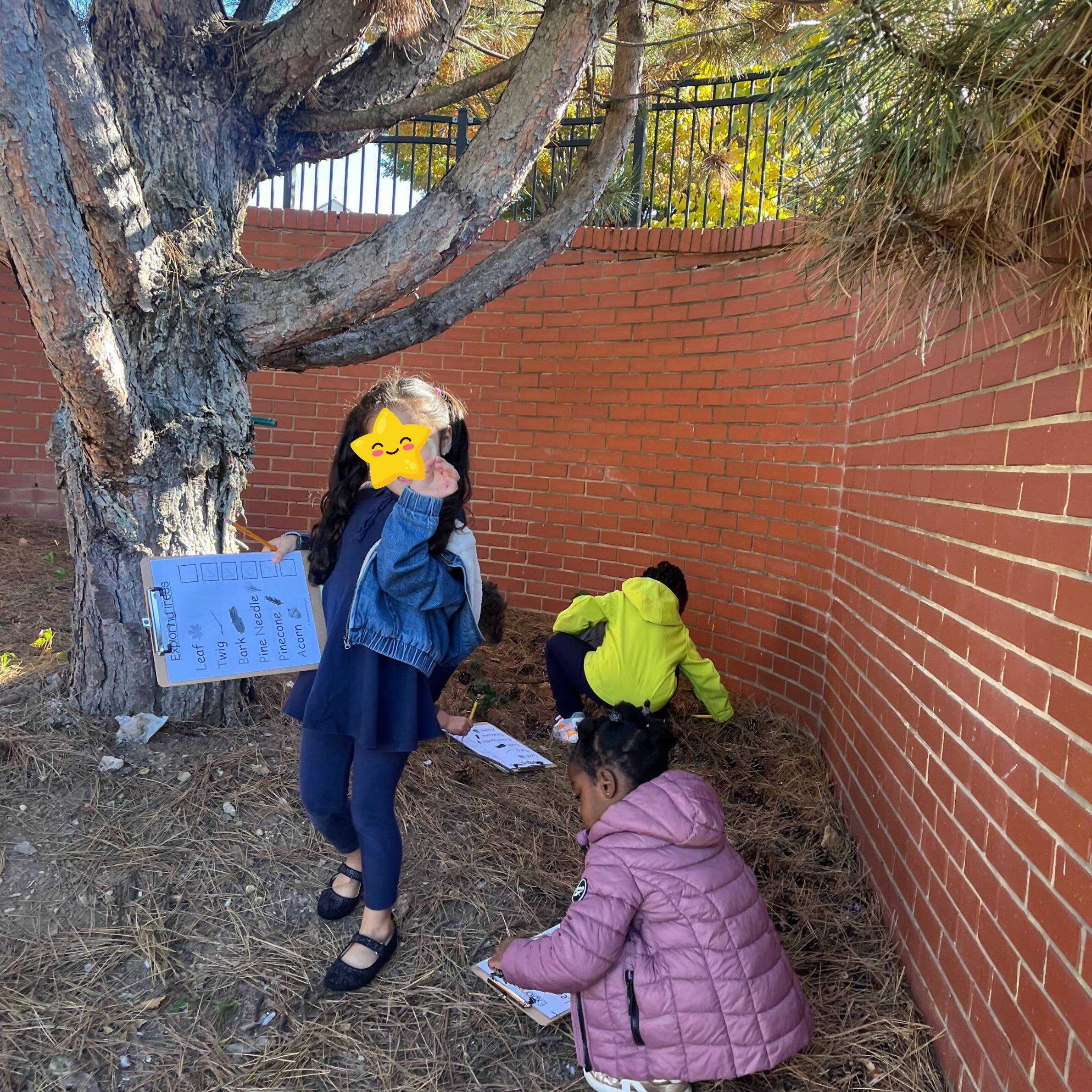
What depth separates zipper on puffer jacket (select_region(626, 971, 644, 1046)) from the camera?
6.49 ft

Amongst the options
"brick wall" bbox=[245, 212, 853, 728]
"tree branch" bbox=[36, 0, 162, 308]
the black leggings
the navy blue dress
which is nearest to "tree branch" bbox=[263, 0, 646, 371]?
"tree branch" bbox=[36, 0, 162, 308]

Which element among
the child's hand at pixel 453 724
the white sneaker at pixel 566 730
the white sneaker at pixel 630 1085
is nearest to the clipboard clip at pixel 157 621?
the child's hand at pixel 453 724

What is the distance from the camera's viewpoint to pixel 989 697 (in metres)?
1.96

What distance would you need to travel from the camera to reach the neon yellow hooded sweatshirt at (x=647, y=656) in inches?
159

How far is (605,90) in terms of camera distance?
6379 mm

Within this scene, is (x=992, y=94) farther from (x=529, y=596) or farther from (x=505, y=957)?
(x=529, y=596)

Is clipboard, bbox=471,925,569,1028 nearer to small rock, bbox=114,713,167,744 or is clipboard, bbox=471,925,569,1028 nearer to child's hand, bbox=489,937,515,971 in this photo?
child's hand, bbox=489,937,515,971

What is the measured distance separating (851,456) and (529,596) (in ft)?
8.87

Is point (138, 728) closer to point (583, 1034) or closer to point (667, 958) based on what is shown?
point (583, 1034)

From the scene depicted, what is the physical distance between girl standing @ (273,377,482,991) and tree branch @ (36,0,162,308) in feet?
3.35

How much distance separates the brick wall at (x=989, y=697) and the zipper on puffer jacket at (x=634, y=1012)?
725 millimetres

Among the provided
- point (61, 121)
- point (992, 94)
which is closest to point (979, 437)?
point (992, 94)

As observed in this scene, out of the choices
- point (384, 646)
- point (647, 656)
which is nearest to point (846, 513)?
point (647, 656)

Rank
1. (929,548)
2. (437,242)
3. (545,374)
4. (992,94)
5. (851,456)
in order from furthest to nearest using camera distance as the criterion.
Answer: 1. (545,374)
2. (851,456)
3. (437,242)
4. (929,548)
5. (992,94)
